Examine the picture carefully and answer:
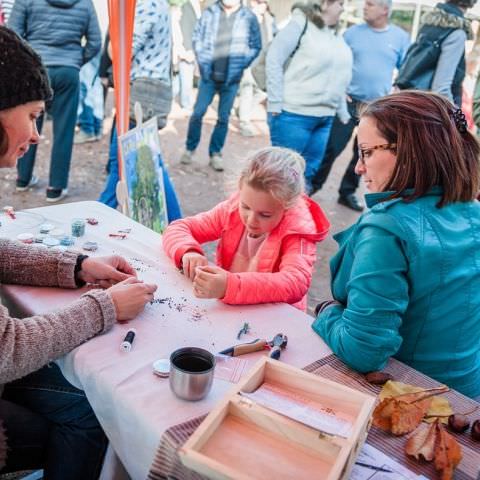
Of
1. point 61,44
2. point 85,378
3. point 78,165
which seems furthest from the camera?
point 78,165

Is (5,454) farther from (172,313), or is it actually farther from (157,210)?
(157,210)

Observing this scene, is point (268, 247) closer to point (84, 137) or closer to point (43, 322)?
point (43, 322)

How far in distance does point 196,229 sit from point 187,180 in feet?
13.4

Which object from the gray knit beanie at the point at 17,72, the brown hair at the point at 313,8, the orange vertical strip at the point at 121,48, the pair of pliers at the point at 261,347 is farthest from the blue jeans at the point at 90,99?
the pair of pliers at the point at 261,347

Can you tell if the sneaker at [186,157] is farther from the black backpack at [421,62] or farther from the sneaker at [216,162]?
the black backpack at [421,62]

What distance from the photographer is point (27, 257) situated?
1.84 m

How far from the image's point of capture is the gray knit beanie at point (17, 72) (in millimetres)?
1402

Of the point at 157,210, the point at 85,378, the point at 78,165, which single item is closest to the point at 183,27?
the point at 78,165

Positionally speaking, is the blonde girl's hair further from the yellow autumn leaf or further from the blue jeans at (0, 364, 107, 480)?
the blue jeans at (0, 364, 107, 480)

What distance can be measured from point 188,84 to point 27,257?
777cm

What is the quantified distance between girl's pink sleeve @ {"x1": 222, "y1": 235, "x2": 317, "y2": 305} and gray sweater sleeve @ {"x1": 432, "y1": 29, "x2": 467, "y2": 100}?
122 inches

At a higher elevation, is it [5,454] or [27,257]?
[27,257]

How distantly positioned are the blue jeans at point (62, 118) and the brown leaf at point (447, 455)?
15.5 feet

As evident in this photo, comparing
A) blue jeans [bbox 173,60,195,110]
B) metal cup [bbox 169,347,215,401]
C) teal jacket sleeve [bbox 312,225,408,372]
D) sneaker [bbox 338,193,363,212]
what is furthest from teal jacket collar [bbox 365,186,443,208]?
blue jeans [bbox 173,60,195,110]
